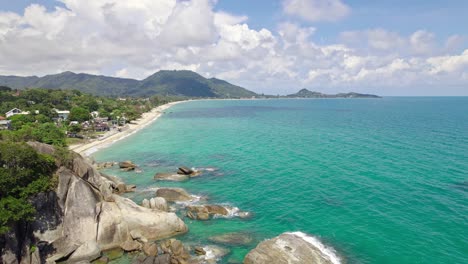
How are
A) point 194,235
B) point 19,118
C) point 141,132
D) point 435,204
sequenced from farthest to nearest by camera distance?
1. point 141,132
2. point 19,118
3. point 435,204
4. point 194,235

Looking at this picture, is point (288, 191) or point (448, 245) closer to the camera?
point (448, 245)

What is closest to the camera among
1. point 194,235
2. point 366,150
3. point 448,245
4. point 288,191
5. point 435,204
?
point 448,245

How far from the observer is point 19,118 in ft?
323

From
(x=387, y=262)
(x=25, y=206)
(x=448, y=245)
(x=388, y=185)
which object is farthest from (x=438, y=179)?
(x=25, y=206)

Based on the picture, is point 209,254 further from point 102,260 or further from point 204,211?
point 102,260

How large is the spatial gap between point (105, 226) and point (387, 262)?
97.4 feet

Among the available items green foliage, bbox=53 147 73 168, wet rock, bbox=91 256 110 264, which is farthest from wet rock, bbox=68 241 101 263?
green foliage, bbox=53 147 73 168

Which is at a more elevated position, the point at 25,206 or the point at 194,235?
the point at 25,206

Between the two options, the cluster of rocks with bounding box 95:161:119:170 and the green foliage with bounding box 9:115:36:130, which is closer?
the cluster of rocks with bounding box 95:161:119:170

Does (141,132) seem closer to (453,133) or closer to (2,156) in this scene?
(2,156)

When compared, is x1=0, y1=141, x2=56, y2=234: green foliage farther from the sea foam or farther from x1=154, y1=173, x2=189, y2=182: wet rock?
the sea foam

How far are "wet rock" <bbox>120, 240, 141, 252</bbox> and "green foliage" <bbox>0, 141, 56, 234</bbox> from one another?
9546 mm

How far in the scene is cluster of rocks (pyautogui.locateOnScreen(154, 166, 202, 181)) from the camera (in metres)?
57.7

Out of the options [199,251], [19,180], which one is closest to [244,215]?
[199,251]
